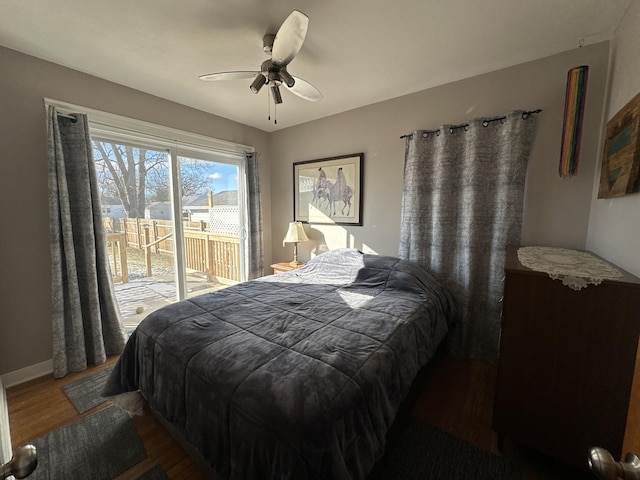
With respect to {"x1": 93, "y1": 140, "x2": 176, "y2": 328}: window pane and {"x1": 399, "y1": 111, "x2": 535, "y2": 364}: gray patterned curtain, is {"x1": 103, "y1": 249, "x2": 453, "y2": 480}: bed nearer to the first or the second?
{"x1": 399, "y1": 111, "x2": 535, "y2": 364}: gray patterned curtain

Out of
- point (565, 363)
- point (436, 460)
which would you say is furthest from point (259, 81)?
point (436, 460)

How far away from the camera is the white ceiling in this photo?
1521 millimetres

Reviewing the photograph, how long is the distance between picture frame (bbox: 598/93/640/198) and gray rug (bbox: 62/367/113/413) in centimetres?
337

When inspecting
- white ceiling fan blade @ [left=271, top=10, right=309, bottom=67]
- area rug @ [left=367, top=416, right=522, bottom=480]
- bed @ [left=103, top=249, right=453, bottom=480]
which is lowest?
area rug @ [left=367, top=416, right=522, bottom=480]

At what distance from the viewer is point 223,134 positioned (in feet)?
10.7

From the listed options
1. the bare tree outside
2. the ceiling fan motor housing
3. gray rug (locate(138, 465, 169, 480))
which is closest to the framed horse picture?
the bare tree outside

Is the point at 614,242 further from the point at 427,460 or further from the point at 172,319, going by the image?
the point at 172,319

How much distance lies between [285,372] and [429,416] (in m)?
1.22

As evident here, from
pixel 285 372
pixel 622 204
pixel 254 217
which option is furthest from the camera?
pixel 254 217

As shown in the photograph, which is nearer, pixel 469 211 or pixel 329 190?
pixel 469 211

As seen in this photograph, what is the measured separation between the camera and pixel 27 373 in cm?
209

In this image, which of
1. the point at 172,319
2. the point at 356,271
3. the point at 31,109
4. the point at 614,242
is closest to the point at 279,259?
the point at 356,271

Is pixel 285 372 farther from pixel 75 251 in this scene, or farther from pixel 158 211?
pixel 158 211

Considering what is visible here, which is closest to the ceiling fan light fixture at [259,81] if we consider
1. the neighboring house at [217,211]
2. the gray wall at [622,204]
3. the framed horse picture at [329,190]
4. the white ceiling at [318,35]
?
the white ceiling at [318,35]
